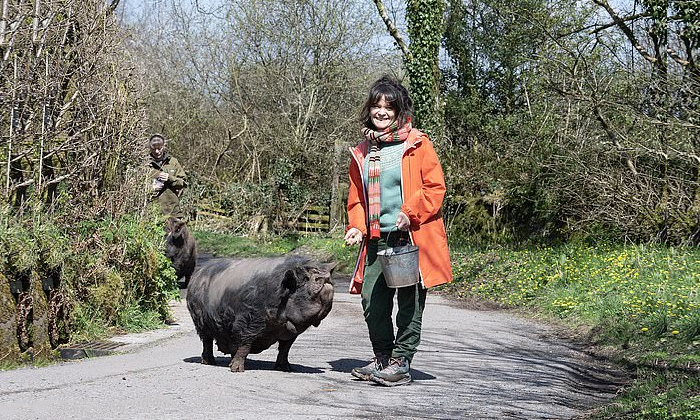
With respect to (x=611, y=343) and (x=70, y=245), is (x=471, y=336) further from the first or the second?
(x=70, y=245)

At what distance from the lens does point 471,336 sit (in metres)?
11.2

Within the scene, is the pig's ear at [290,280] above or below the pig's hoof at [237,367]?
above

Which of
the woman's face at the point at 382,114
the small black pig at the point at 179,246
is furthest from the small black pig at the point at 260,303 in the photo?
the small black pig at the point at 179,246

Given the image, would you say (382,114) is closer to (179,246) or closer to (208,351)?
(208,351)

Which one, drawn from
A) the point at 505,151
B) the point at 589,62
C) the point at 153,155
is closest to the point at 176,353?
the point at 153,155

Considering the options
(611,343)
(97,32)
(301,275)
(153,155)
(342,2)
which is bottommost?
(611,343)

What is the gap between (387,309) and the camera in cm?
766

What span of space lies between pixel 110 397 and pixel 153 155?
870 centimetres

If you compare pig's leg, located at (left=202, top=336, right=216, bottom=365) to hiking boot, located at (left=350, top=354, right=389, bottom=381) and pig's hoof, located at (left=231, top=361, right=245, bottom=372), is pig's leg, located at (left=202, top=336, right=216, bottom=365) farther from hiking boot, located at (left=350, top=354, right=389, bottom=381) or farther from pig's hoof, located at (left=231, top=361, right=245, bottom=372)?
hiking boot, located at (left=350, top=354, right=389, bottom=381)

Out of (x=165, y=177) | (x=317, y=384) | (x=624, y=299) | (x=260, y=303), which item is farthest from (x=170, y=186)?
(x=317, y=384)

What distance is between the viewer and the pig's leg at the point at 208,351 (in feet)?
26.9

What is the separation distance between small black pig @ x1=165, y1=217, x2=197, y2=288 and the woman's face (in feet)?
24.3

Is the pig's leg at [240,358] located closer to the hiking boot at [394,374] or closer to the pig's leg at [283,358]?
the pig's leg at [283,358]

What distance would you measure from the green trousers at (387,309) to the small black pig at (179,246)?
287 inches
